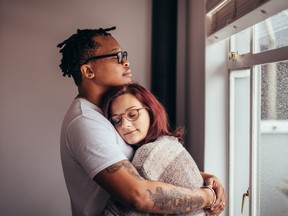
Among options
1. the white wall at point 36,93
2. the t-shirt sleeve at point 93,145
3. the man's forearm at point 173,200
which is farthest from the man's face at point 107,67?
the white wall at point 36,93

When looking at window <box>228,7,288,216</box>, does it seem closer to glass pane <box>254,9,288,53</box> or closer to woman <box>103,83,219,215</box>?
glass pane <box>254,9,288,53</box>

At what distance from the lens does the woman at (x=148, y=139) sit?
50.8 inches

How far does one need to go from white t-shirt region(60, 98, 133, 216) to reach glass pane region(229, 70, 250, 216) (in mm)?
996

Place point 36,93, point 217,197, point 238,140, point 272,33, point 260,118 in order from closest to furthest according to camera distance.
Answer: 1. point 217,197
2. point 272,33
3. point 260,118
4. point 238,140
5. point 36,93

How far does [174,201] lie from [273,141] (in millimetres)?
754

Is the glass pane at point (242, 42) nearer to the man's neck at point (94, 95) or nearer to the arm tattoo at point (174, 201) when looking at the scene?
the man's neck at point (94, 95)

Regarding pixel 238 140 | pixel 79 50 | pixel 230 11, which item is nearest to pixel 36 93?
pixel 79 50

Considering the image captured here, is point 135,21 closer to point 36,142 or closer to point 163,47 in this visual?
point 163,47

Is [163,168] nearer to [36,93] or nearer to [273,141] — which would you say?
[273,141]

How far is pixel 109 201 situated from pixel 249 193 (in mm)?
902

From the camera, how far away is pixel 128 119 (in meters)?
1.47

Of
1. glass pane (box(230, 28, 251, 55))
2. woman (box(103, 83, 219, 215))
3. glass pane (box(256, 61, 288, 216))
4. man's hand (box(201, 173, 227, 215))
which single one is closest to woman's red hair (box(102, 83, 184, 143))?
woman (box(103, 83, 219, 215))

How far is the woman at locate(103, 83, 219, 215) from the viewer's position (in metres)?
1.29

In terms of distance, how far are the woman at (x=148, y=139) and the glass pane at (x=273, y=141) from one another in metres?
0.47
